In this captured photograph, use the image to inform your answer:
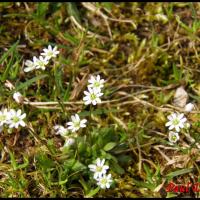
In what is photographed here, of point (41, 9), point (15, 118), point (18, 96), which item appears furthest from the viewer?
point (41, 9)

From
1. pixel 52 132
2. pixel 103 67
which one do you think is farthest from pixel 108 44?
pixel 52 132

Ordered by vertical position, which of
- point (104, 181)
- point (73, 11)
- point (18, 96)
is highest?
point (73, 11)

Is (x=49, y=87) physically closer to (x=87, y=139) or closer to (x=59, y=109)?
(x=59, y=109)

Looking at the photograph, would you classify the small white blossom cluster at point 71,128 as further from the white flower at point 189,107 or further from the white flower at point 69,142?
the white flower at point 189,107


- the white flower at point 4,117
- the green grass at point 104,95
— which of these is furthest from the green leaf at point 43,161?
the white flower at point 4,117

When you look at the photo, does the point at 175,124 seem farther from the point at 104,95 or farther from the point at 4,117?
the point at 4,117

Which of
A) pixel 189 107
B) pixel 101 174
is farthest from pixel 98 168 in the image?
pixel 189 107
